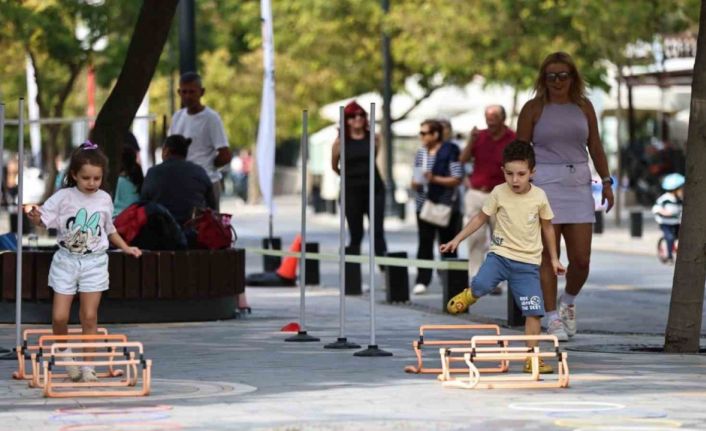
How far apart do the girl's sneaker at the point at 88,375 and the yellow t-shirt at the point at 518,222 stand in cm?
238

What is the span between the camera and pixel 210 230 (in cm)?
1534

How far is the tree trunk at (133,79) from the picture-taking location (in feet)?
51.4

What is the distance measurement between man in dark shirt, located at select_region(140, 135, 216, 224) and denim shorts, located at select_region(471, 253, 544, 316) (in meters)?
4.93

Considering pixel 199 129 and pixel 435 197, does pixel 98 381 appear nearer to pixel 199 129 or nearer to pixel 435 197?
pixel 199 129

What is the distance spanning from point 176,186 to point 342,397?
20.7 ft

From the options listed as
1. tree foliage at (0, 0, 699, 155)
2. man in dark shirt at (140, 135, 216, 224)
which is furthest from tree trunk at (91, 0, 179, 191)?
tree foliage at (0, 0, 699, 155)

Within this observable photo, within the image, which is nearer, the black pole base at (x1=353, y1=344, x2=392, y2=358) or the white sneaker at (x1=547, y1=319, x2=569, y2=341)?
the black pole base at (x1=353, y1=344, x2=392, y2=358)

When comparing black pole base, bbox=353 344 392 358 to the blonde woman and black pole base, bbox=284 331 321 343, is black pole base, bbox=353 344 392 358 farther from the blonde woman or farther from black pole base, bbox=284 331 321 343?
the blonde woman

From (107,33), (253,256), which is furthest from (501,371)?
(107,33)

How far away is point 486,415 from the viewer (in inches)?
352

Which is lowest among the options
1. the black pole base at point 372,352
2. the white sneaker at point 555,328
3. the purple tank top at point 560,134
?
the black pole base at point 372,352

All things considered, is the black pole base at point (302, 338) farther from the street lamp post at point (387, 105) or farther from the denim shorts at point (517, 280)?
the street lamp post at point (387, 105)

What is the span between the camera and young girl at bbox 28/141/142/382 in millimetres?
10914

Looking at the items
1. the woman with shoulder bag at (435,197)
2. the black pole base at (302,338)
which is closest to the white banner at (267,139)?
the woman with shoulder bag at (435,197)
